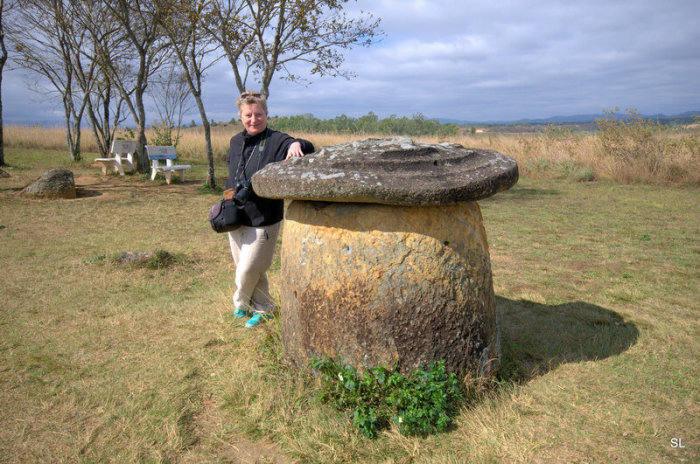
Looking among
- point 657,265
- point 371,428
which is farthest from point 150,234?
point 657,265

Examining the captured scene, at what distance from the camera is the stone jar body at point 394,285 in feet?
8.98

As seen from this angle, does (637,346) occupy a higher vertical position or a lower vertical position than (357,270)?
lower

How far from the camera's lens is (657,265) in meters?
5.83

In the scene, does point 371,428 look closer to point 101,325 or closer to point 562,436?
point 562,436

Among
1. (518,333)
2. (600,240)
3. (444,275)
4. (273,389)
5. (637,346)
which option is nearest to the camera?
(444,275)

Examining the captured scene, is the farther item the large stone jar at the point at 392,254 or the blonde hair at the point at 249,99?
the blonde hair at the point at 249,99

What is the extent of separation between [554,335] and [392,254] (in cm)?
198

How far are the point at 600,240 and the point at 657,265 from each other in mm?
1390

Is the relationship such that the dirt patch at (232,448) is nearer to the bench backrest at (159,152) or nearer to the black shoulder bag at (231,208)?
the black shoulder bag at (231,208)

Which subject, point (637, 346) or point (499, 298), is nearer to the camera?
point (637, 346)

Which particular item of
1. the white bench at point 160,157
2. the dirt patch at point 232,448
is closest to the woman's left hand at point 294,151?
the dirt patch at point 232,448

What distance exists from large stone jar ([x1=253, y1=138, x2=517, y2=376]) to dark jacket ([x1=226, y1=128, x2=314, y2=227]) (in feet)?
1.79

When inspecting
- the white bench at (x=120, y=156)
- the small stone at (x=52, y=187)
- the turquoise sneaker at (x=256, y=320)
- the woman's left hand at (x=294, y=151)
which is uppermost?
the white bench at (x=120, y=156)

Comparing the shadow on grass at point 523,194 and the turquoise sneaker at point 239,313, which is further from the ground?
the shadow on grass at point 523,194
